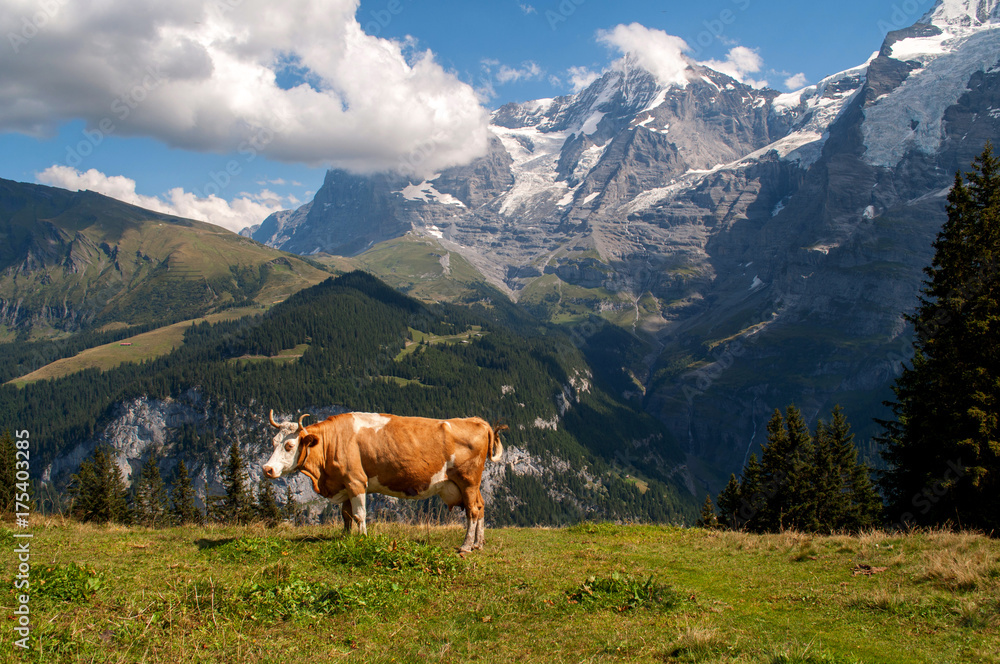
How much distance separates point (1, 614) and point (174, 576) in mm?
2765

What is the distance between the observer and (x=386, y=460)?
1508 centimetres

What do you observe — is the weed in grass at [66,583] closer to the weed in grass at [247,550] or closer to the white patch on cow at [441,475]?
the weed in grass at [247,550]

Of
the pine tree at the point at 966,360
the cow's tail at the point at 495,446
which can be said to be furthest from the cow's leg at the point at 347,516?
the pine tree at the point at 966,360

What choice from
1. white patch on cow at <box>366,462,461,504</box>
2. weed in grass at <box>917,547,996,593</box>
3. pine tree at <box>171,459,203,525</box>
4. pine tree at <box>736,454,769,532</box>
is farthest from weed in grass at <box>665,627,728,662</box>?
pine tree at <box>171,459,203,525</box>

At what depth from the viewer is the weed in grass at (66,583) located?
8.98 metres

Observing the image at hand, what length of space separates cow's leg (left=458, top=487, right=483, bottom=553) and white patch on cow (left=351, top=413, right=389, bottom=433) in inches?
121

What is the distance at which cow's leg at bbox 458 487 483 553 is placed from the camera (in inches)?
593

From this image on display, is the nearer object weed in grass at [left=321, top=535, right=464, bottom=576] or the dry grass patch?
the dry grass patch

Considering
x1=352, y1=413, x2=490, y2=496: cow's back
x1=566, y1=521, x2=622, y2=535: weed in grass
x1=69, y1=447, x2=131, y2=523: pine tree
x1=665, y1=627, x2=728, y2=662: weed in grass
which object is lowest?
x1=69, y1=447, x2=131, y2=523: pine tree

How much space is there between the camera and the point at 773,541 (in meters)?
17.4

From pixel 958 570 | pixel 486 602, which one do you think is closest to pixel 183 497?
pixel 486 602

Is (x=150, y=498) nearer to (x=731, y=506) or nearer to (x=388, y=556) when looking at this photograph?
(x=731, y=506)

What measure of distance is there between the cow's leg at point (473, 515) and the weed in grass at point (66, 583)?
8.43m

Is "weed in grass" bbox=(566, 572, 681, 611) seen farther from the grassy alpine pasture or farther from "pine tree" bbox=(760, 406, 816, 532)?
"pine tree" bbox=(760, 406, 816, 532)
